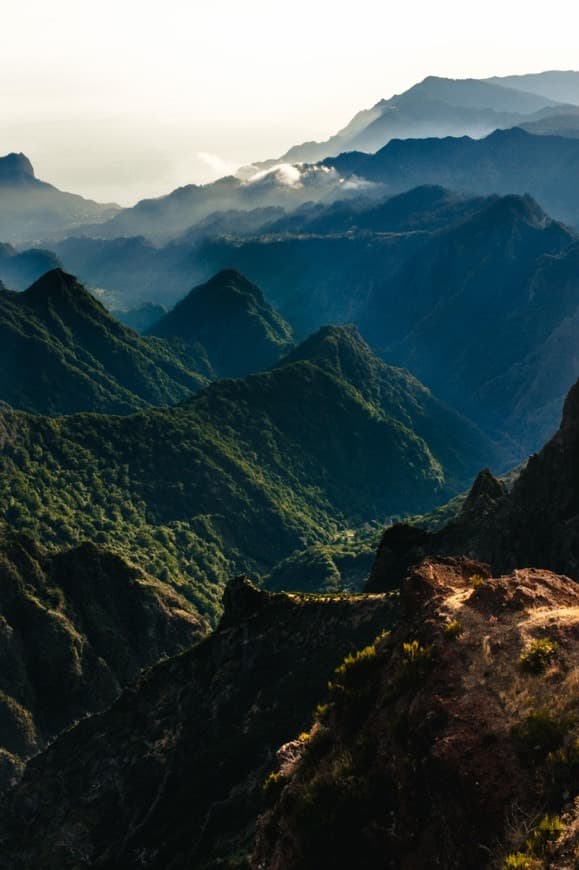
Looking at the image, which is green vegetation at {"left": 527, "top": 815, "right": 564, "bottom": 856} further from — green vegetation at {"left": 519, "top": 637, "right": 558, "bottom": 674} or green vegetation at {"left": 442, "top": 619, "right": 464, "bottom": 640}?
green vegetation at {"left": 442, "top": 619, "right": 464, "bottom": 640}

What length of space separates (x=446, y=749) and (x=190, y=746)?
3334 inches

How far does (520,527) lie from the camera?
136875 mm

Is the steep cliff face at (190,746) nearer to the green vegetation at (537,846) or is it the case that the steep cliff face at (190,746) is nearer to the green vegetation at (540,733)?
the green vegetation at (540,733)

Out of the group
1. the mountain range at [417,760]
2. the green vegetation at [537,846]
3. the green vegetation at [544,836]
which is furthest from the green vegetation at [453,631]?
the green vegetation at [544,836]

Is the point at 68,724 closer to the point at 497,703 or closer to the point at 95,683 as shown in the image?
the point at 95,683

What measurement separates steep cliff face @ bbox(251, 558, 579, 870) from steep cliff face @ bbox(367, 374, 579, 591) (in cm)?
8978

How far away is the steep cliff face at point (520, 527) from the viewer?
427 ft

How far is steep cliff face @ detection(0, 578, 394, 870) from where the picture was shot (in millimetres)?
93312

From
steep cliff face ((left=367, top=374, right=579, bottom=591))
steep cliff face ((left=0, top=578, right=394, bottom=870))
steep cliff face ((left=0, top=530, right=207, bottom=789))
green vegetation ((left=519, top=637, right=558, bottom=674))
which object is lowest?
steep cliff face ((left=0, top=530, right=207, bottom=789))

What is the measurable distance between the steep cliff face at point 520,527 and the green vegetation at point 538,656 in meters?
92.7

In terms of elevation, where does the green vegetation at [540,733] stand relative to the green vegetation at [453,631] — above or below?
below

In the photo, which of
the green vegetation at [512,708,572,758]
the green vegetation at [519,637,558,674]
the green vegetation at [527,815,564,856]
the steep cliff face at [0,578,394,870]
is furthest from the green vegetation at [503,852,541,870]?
the steep cliff face at [0,578,394,870]

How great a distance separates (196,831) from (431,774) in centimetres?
6768

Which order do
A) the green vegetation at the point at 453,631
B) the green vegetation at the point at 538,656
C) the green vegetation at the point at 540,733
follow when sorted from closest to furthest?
the green vegetation at the point at 540,733, the green vegetation at the point at 538,656, the green vegetation at the point at 453,631
